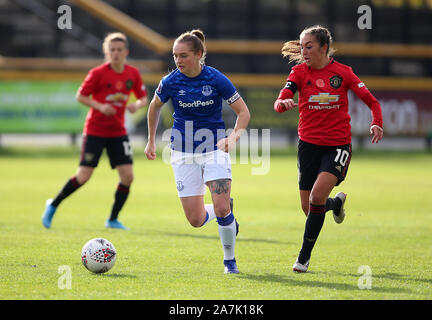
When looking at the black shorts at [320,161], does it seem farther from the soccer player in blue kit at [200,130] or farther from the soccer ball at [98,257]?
the soccer ball at [98,257]

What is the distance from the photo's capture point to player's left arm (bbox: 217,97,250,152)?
6840 millimetres

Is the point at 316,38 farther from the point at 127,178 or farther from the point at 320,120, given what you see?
the point at 127,178

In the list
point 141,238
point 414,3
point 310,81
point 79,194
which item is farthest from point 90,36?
point 310,81

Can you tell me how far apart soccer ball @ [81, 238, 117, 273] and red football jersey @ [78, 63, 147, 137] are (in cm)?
352

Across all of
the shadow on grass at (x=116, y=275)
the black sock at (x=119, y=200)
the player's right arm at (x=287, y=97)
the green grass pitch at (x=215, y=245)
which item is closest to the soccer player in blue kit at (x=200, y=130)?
the player's right arm at (x=287, y=97)

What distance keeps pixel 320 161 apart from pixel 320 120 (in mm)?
404

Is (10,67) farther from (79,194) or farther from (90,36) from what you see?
(79,194)

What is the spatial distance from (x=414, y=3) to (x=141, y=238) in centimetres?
2391

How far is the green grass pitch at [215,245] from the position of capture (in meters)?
6.21

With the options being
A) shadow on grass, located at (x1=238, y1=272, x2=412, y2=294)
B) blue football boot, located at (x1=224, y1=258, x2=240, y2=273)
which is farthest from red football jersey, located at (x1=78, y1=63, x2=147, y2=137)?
shadow on grass, located at (x1=238, y1=272, x2=412, y2=294)

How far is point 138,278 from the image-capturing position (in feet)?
21.8

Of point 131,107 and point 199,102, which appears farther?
point 131,107

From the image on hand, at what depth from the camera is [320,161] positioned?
7.38 m

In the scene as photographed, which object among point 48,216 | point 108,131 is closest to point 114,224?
point 48,216
